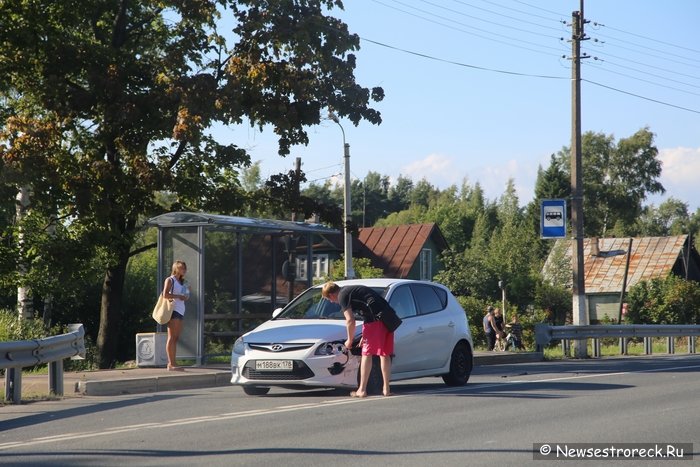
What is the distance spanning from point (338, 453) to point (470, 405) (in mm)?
4108

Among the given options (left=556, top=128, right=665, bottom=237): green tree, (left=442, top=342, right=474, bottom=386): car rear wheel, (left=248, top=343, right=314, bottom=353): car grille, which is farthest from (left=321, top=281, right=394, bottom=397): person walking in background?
(left=556, top=128, right=665, bottom=237): green tree

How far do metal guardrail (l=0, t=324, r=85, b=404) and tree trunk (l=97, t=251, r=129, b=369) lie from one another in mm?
8900

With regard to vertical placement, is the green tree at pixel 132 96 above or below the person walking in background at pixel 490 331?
above

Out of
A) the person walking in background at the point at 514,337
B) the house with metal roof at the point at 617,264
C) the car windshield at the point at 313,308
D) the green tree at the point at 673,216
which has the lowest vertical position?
the person walking in background at the point at 514,337

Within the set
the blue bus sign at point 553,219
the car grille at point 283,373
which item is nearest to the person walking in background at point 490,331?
the blue bus sign at point 553,219

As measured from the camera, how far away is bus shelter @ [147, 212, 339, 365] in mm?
19688

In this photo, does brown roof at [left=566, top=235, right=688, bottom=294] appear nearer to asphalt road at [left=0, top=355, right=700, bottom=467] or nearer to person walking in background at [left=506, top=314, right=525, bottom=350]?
person walking in background at [left=506, top=314, right=525, bottom=350]

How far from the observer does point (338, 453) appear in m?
9.27

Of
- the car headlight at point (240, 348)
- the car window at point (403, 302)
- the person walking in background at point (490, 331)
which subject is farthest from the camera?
the person walking in background at point (490, 331)

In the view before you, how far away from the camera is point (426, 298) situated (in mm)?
15969

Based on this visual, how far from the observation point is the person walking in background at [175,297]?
58.7ft

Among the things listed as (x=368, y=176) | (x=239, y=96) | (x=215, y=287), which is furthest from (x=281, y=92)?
(x=368, y=176)

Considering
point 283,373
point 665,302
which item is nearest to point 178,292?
point 283,373

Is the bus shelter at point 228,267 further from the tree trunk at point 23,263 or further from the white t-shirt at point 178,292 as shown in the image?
the tree trunk at point 23,263
